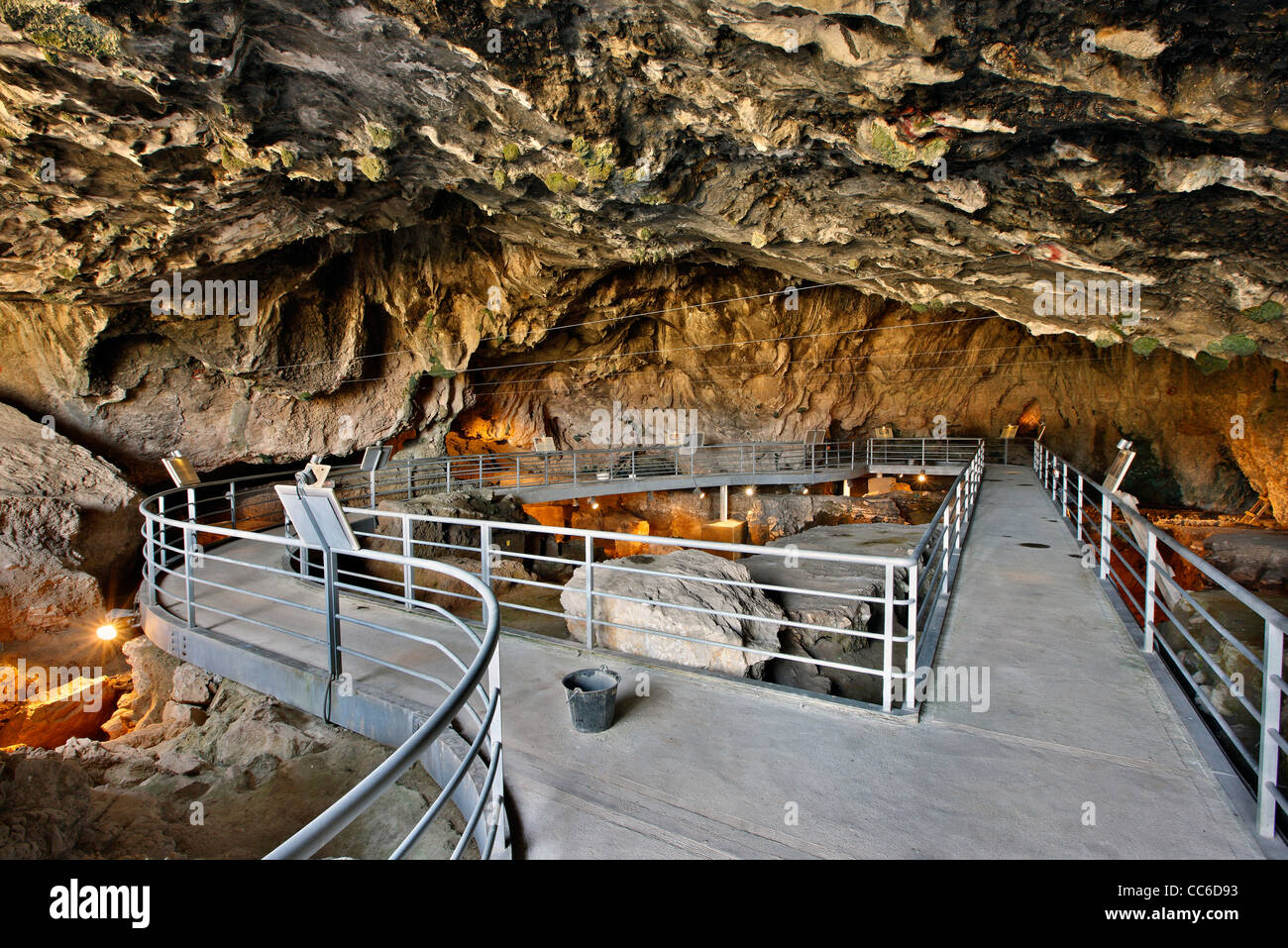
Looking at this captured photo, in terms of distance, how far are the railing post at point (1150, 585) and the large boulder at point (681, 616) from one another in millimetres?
2740

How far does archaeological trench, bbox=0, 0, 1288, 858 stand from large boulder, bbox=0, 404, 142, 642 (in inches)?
2.0

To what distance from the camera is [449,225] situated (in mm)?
12727

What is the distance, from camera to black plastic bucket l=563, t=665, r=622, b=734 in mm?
3451

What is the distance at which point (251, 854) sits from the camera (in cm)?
330

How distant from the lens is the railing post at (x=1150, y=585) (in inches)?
171

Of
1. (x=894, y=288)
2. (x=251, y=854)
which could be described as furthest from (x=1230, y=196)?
(x=251, y=854)

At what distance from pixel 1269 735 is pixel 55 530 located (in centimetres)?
1261

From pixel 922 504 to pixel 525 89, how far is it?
1548 centimetres
